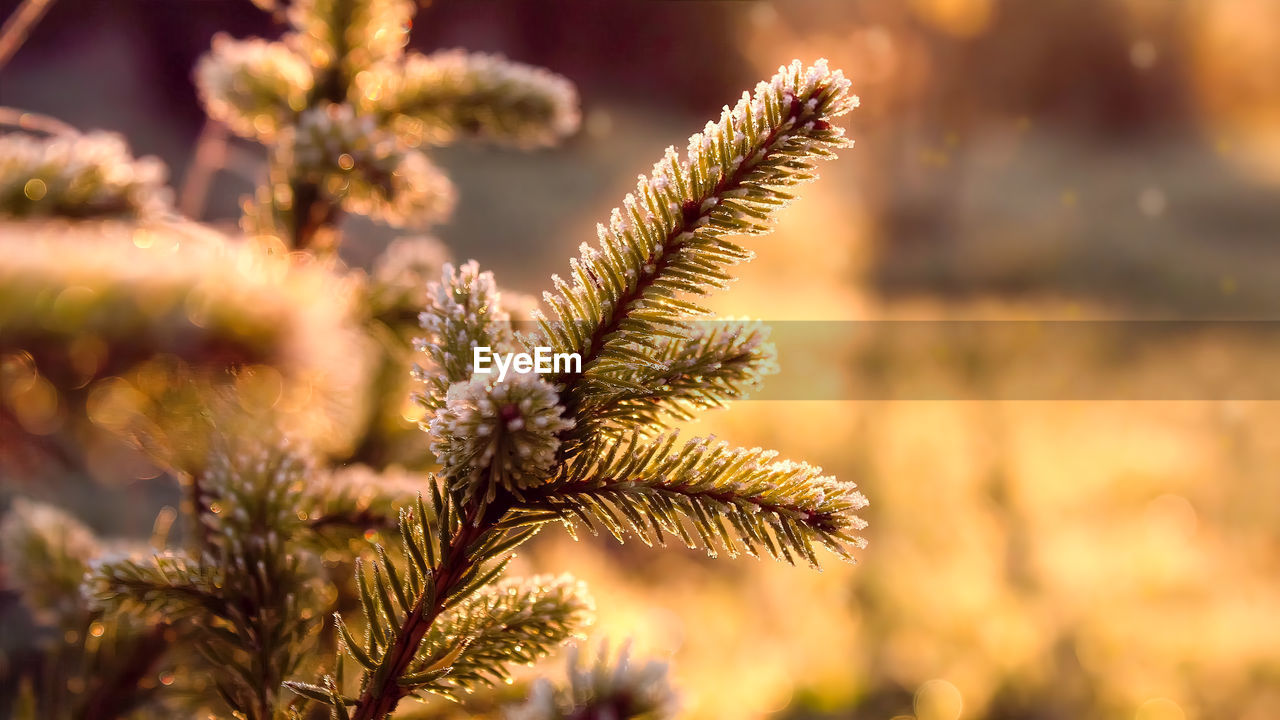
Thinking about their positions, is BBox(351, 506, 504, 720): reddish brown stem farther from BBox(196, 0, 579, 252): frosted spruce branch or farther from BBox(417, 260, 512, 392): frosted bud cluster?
BBox(196, 0, 579, 252): frosted spruce branch

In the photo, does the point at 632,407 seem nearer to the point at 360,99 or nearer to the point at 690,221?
the point at 690,221

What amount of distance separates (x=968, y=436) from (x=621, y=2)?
244 centimetres

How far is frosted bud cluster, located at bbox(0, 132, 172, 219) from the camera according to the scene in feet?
1.54

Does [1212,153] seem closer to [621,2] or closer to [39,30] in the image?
[621,2]

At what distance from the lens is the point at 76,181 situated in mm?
489

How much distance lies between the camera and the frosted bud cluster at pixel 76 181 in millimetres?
469

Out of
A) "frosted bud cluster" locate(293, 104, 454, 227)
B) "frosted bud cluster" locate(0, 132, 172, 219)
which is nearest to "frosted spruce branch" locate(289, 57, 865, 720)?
"frosted bud cluster" locate(293, 104, 454, 227)

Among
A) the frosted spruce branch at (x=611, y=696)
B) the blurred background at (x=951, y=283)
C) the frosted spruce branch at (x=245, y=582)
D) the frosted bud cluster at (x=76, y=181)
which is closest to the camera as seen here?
the frosted spruce branch at (x=611, y=696)

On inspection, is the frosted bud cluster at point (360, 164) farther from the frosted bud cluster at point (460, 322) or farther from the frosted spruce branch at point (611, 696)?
the frosted spruce branch at point (611, 696)

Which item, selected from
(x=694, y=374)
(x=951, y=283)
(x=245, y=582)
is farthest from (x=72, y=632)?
(x=951, y=283)

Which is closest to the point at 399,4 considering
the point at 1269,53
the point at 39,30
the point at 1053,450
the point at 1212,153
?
the point at 1053,450

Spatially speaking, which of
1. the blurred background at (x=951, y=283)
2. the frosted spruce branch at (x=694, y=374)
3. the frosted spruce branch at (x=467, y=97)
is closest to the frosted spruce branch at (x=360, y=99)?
the frosted spruce branch at (x=467, y=97)

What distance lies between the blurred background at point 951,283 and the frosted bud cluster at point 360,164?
213 mm

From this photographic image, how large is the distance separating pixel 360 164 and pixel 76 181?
0.17 meters
